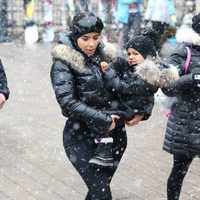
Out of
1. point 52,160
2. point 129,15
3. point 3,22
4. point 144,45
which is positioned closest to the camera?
point 144,45

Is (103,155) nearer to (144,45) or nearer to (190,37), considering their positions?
(144,45)

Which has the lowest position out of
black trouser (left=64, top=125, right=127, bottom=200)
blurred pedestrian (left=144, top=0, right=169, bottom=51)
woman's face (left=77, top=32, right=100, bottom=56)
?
blurred pedestrian (left=144, top=0, right=169, bottom=51)

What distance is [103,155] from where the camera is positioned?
14.8ft

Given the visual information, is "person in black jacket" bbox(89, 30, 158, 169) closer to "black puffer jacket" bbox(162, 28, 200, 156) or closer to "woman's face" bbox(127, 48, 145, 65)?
"woman's face" bbox(127, 48, 145, 65)

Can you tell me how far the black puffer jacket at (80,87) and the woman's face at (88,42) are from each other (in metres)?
0.04

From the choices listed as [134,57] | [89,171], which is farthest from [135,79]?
[89,171]

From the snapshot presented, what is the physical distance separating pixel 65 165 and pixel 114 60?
2.47 m

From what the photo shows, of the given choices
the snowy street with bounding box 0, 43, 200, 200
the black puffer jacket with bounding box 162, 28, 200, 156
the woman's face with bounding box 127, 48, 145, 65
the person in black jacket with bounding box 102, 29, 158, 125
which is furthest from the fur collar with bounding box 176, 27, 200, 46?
the snowy street with bounding box 0, 43, 200, 200

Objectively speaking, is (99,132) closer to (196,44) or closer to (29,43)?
(196,44)

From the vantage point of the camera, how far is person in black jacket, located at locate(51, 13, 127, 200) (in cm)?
440

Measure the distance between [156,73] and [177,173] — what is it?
46.4 inches

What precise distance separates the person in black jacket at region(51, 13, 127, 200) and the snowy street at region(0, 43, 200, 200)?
1426 millimetres

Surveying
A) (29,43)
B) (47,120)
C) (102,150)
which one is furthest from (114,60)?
(29,43)

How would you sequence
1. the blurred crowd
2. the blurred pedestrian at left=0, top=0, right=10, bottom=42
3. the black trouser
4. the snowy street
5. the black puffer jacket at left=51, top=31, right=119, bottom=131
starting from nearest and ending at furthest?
the black puffer jacket at left=51, top=31, right=119, bottom=131 < the black trouser < the snowy street < the blurred crowd < the blurred pedestrian at left=0, top=0, right=10, bottom=42
